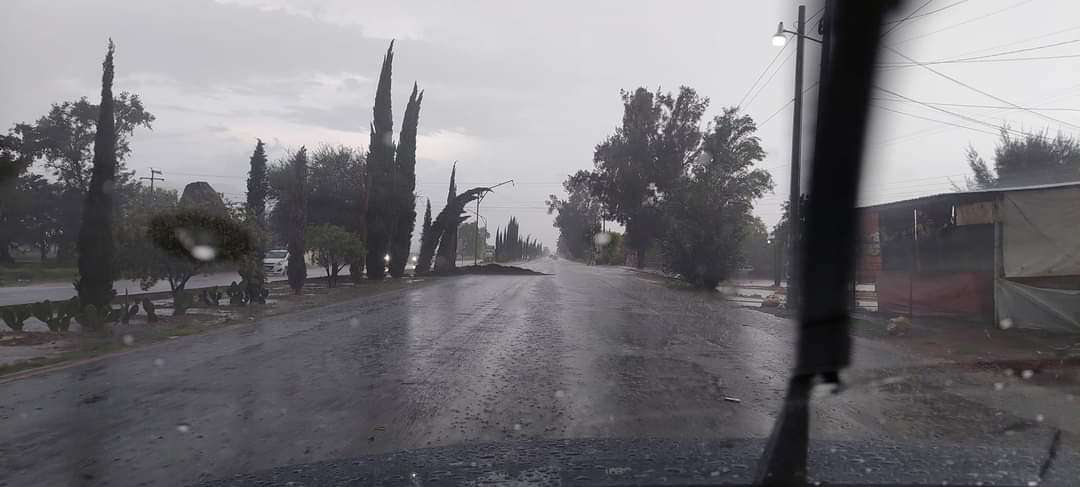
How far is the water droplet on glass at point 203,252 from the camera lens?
1483 centimetres

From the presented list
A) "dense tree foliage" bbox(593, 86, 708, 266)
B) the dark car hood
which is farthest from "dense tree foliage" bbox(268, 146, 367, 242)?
the dark car hood


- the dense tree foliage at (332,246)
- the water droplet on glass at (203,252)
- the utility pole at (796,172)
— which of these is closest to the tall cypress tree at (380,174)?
the dense tree foliage at (332,246)

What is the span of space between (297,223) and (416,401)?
60.0 feet

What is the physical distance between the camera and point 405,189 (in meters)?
34.5

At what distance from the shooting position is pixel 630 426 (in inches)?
218

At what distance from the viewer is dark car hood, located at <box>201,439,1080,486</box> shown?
3857mm

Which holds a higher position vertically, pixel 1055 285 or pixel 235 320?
pixel 1055 285

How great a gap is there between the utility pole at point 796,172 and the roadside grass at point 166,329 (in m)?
12.8

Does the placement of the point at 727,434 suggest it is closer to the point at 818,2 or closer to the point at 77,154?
the point at 818,2

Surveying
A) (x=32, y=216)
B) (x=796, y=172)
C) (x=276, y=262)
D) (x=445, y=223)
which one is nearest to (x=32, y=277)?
(x=276, y=262)

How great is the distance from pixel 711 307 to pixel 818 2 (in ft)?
29.2

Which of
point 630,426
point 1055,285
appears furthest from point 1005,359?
point 630,426

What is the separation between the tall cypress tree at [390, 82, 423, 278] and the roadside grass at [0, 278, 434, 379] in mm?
12448

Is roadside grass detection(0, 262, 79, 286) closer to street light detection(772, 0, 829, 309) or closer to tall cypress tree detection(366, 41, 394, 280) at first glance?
tall cypress tree detection(366, 41, 394, 280)
